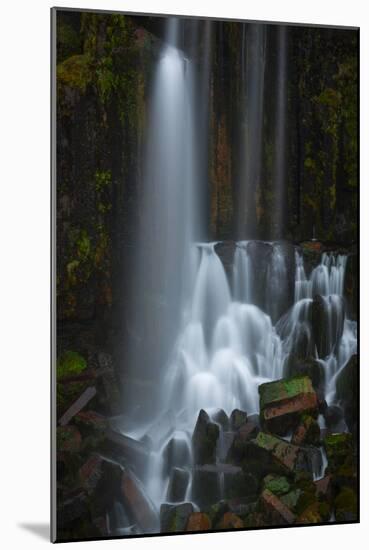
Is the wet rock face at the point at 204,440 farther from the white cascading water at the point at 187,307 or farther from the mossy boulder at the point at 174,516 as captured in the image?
the mossy boulder at the point at 174,516

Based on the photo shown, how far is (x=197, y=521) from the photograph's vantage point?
6.79m

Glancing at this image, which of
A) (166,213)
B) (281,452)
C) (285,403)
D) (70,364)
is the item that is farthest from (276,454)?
(166,213)

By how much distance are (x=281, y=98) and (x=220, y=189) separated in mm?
592

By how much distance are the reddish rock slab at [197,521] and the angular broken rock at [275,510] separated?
0.31 meters

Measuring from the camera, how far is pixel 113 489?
6664 millimetres

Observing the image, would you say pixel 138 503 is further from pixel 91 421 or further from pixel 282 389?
pixel 282 389

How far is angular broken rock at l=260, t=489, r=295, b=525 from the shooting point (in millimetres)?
6883

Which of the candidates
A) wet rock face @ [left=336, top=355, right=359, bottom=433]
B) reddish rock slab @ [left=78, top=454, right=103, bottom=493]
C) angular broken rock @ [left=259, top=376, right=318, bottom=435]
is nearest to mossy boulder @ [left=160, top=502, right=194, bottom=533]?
reddish rock slab @ [left=78, top=454, right=103, bottom=493]

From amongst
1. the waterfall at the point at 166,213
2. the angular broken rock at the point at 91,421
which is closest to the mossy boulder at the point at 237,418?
the waterfall at the point at 166,213

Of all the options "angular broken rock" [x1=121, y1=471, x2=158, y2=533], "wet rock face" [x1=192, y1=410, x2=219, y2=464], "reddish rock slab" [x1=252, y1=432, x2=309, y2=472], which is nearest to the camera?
"angular broken rock" [x1=121, y1=471, x2=158, y2=533]

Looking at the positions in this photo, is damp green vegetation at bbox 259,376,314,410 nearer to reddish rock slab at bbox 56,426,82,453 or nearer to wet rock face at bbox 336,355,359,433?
wet rock face at bbox 336,355,359,433

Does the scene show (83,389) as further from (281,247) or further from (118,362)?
(281,247)

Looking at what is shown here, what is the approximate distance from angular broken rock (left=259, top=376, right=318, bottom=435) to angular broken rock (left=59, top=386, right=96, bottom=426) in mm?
906

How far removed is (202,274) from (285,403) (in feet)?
2.66
